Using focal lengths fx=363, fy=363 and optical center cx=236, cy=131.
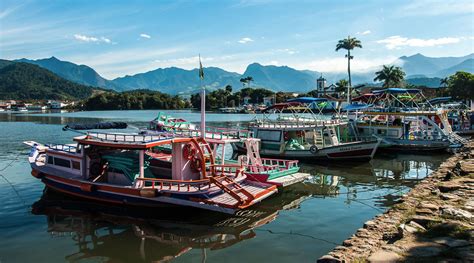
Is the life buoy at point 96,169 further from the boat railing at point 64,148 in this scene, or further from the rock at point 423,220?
the rock at point 423,220

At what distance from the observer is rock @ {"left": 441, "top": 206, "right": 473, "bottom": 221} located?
31.6ft

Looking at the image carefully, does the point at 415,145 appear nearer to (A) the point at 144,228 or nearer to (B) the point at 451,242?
(B) the point at 451,242

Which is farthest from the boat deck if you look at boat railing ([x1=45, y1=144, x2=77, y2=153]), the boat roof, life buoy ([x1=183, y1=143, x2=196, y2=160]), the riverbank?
boat railing ([x1=45, y1=144, x2=77, y2=153])

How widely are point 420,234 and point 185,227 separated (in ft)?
25.5

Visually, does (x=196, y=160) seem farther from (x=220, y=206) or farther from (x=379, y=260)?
(x=379, y=260)

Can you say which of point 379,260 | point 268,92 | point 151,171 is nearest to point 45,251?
point 151,171

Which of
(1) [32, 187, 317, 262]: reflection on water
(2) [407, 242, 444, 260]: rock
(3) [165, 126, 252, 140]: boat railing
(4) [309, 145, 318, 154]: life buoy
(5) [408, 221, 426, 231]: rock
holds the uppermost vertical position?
(3) [165, 126, 252, 140]: boat railing

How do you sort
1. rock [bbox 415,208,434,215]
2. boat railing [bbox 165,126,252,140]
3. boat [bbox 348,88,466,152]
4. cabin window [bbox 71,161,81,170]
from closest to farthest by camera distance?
rock [bbox 415,208,434,215], cabin window [bbox 71,161,81,170], boat railing [bbox 165,126,252,140], boat [bbox 348,88,466,152]

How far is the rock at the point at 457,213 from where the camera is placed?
9.63 metres

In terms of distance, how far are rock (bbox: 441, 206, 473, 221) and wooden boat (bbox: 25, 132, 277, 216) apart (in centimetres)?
623

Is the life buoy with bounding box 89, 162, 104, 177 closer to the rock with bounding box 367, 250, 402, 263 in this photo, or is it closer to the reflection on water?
the reflection on water

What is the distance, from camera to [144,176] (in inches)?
636

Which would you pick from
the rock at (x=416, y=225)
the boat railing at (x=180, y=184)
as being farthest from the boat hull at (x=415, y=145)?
the rock at (x=416, y=225)

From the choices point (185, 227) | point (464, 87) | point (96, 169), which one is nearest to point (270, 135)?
point (96, 169)
